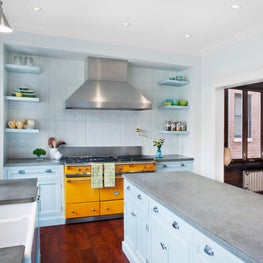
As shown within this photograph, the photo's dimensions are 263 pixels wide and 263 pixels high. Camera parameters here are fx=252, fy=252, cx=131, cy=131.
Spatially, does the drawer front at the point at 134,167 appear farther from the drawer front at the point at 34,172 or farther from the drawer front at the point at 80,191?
the drawer front at the point at 34,172

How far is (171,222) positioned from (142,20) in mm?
2455

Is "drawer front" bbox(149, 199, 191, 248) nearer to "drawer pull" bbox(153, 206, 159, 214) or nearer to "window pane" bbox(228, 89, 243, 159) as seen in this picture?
"drawer pull" bbox(153, 206, 159, 214)

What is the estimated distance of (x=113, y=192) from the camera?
376cm

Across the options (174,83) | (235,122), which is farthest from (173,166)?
(235,122)

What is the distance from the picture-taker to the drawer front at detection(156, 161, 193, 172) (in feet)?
13.6

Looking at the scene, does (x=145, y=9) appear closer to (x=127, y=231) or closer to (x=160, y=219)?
(x=160, y=219)

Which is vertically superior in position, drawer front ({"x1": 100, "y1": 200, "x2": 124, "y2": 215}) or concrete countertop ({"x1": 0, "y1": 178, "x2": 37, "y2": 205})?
concrete countertop ({"x1": 0, "y1": 178, "x2": 37, "y2": 205})

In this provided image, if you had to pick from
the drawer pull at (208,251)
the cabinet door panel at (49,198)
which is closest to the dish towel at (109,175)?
the cabinet door panel at (49,198)

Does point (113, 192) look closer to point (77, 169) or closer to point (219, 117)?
point (77, 169)

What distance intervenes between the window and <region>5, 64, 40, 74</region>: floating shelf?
140 inches

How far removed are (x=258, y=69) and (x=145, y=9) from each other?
5.51 feet

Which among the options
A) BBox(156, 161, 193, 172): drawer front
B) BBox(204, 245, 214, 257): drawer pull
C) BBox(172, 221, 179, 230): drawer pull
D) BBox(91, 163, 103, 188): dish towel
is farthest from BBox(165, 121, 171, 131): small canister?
BBox(204, 245, 214, 257): drawer pull

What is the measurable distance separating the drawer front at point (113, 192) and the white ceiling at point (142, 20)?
84.2 inches

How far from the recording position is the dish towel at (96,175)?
3568mm
